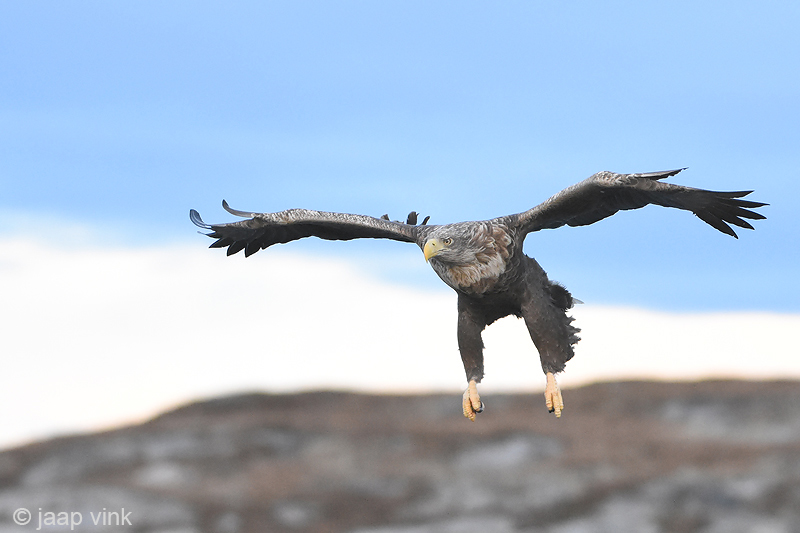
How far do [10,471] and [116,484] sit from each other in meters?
5.04

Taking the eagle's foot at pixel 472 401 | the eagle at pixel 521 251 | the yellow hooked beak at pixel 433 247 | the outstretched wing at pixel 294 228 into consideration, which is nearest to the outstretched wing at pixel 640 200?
the eagle at pixel 521 251

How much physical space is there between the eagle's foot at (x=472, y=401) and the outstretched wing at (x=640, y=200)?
1.68 meters

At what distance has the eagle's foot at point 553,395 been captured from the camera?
9641 mm

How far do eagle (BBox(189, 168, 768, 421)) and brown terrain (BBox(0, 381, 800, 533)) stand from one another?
2531 centimetres

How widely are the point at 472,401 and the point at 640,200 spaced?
2.57 m

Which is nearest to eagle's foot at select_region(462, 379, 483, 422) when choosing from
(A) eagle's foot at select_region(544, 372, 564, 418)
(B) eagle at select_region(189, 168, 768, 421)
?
(B) eagle at select_region(189, 168, 768, 421)

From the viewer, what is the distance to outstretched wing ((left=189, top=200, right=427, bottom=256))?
1009 centimetres

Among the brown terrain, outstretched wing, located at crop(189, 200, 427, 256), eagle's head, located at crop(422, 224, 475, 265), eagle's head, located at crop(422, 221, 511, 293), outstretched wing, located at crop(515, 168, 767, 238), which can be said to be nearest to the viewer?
eagle's head, located at crop(422, 224, 475, 265)

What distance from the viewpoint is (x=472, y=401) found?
9859 millimetres

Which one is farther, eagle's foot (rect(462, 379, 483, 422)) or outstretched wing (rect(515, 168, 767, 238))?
eagle's foot (rect(462, 379, 483, 422))

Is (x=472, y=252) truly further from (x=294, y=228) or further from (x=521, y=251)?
(x=294, y=228)

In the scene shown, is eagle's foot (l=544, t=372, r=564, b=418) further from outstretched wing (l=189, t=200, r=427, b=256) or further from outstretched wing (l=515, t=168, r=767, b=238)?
outstretched wing (l=189, t=200, r=427, b=256)

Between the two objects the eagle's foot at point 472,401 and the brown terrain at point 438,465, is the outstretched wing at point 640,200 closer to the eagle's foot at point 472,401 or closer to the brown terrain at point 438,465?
the eagle's foot at point 472,401

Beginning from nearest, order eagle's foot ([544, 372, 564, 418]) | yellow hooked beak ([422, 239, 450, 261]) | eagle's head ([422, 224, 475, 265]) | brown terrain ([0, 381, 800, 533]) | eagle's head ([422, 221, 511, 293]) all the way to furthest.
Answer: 1. yellow hooked beak ([422, 239, 450, 261])
2. eagle's head ([422, 224, 475, 265])
3. eagle's head ([422, 221, 511, 293])
4. eagle's foot ([544, 372, 564, 418])
5. brown terrain ([0, 381, 800, 533])
